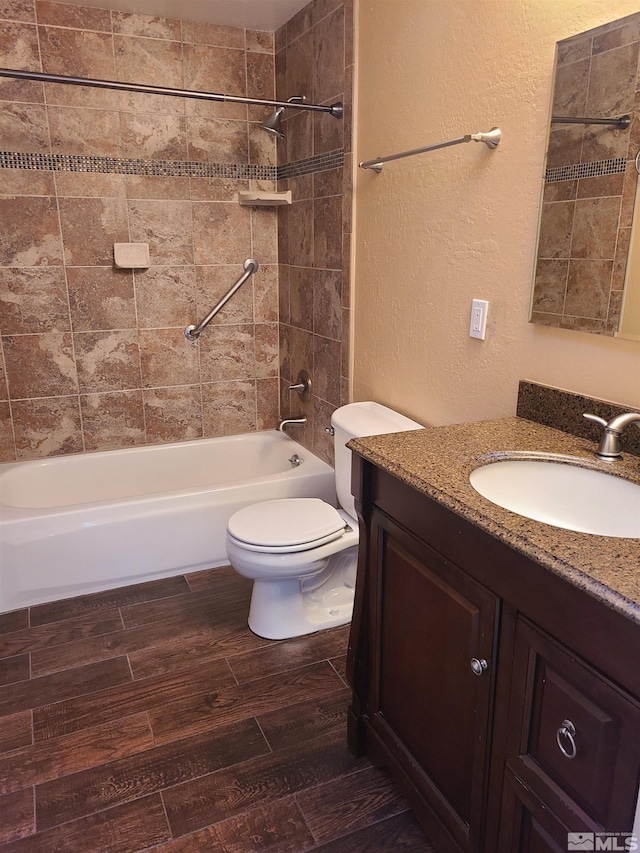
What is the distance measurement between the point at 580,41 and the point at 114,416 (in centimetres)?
258

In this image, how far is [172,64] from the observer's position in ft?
9.82

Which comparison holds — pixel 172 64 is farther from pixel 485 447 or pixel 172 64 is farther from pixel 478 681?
pixel 478 681

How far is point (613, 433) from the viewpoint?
4.49 ft

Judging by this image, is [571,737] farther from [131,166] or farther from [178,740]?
[131,166]

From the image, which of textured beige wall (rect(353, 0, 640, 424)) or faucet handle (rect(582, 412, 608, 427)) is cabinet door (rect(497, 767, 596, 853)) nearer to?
faucet handle (rect(582, 412, 608, 427))

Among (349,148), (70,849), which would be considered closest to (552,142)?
(349,148)

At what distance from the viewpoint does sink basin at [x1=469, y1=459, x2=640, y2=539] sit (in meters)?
1.32

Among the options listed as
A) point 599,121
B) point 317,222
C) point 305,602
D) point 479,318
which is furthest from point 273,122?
point 305,602

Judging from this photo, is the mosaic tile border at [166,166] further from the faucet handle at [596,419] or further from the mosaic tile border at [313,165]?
the faucet handle at [596,419]

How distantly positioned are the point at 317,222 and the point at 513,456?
1817 mm

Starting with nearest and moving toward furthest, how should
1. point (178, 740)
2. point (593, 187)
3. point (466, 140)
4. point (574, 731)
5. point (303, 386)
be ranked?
1. point (574, 731)
2. point (593, 187)
3. point (466, 140)
4. point (178, 740)
5. point (303, 386)

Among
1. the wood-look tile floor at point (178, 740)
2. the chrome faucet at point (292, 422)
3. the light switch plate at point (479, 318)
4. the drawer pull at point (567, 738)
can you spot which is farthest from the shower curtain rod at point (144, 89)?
the drawer pull at point (567, 738)

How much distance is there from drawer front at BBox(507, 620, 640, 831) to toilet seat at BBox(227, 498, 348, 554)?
113cm

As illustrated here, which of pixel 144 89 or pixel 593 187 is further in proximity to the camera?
pixel 144 89
